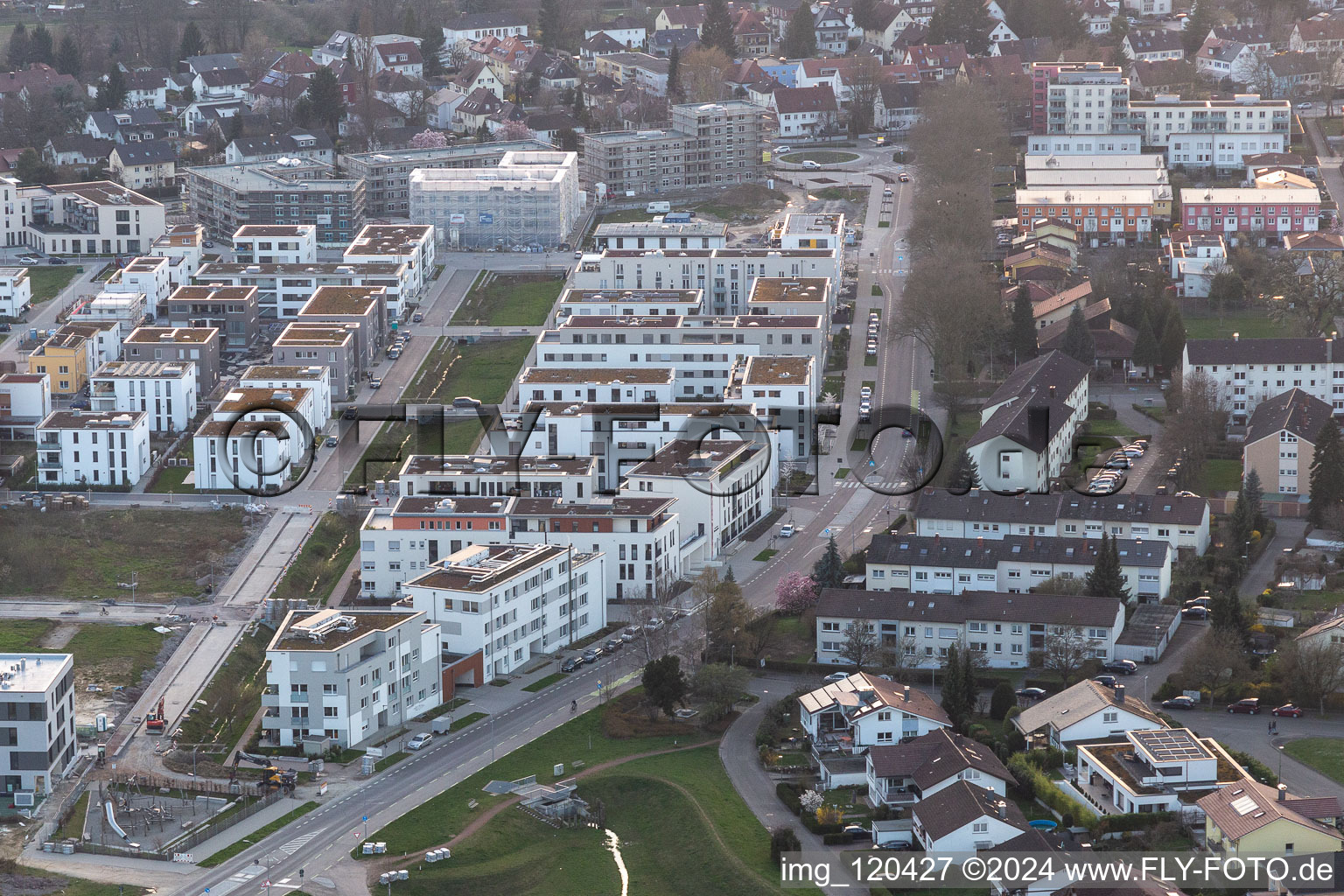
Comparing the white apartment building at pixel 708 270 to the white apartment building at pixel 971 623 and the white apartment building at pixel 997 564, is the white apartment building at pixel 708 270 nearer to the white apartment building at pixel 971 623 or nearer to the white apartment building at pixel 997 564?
the white apartment building at pixel 997 564

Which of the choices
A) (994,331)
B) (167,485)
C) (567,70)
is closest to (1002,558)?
(994,331)

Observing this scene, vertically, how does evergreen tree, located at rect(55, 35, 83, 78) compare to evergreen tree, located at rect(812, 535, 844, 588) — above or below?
above

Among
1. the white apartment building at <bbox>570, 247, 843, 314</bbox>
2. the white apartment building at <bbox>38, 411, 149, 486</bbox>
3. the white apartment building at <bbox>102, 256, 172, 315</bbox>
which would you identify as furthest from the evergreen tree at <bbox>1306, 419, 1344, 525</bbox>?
the white apartment building at <bbox>102, 256, 172, 315</bbox>

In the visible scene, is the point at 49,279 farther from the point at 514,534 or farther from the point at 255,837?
the point at 255,837

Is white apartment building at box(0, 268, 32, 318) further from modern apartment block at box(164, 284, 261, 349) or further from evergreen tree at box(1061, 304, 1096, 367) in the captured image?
evergreen tree at box(1061, 304, 1096, 367)

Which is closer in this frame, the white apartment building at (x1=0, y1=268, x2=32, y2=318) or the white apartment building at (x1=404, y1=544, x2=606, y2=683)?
the white apartment building at (x1=404, y1=544, x2=606, y2=683)

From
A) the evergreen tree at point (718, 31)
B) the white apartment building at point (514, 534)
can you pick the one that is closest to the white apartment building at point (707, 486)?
the white apartment building at point (514, 534)
